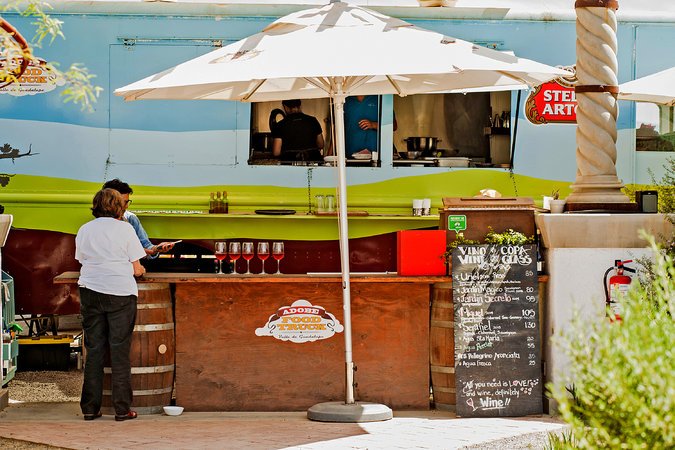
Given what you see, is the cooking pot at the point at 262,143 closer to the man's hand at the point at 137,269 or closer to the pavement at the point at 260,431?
the man's hand at the point at 137,269

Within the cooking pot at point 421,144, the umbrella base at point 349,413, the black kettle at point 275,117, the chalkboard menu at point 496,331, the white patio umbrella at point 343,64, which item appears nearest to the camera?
the white patio umbrella at point 343,64

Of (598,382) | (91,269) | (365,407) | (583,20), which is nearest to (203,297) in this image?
(91,269)

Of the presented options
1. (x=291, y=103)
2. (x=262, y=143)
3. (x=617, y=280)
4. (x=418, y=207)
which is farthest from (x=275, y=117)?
(x=617, y=280)

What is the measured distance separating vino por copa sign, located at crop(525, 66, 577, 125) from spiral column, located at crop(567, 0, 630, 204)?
2.12 metres

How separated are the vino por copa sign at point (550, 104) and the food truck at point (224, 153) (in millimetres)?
11

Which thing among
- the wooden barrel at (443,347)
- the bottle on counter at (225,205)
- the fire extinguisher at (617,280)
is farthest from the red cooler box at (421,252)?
the bottle on counter at (225,205)

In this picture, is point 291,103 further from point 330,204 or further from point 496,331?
point 496,331

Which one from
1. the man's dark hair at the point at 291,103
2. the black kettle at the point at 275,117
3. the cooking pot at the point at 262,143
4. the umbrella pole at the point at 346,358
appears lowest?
the umbrella pole at the point at 346,358

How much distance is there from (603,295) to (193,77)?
10.2 ft

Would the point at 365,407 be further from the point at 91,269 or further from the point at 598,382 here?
the point at 598,382

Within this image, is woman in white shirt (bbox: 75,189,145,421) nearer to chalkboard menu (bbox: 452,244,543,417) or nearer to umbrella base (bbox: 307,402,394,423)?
umbrella base (bbox: 307,402,394,423)

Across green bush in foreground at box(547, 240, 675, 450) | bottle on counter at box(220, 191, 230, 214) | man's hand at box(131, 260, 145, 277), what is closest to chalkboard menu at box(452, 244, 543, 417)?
man's hand at box(131, 260, 145, 277)

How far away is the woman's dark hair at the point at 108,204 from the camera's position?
23.2 feet

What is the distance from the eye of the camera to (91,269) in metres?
7.07
